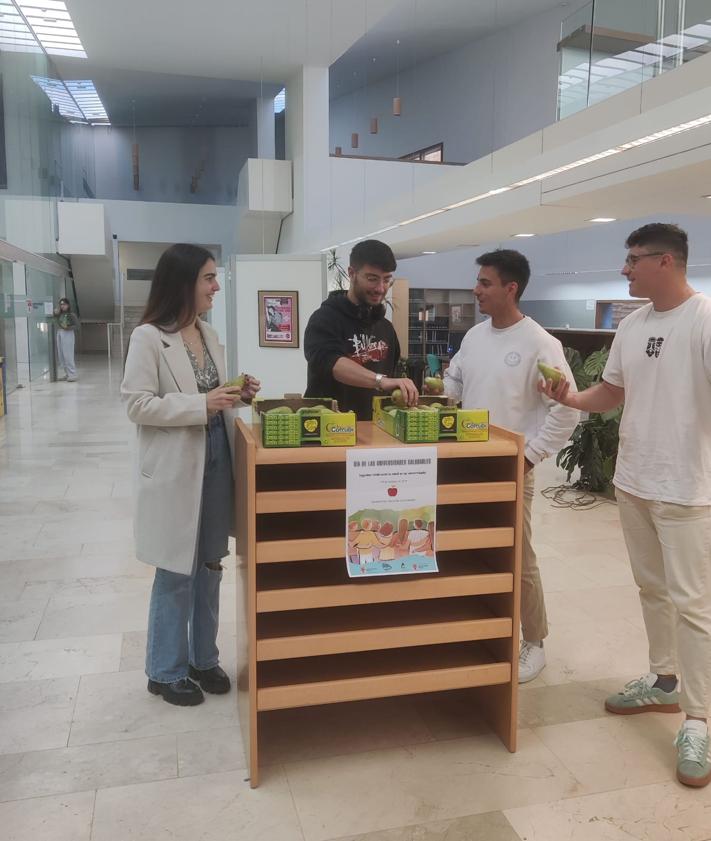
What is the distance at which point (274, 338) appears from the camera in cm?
930

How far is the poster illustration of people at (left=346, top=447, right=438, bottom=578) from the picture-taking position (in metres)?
2.30

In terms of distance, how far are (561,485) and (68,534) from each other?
3995mm

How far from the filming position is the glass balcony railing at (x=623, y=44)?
5.54m

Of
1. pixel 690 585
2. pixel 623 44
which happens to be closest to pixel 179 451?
pixel 690 585

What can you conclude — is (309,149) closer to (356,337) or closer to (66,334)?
(66,334)

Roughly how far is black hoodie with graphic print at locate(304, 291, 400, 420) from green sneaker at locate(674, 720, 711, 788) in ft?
5.29

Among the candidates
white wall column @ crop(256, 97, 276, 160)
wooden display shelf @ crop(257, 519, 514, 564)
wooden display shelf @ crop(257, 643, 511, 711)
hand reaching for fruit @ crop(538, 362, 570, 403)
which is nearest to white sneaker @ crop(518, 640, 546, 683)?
wooden display shelf @ crop(257, 643, 511, 711)

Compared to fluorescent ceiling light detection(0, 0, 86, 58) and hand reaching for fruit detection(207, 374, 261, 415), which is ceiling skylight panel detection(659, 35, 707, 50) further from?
fluorescent ceiling light detection(0, 0, 86, 58)

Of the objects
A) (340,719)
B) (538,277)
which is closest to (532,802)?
(340,719)

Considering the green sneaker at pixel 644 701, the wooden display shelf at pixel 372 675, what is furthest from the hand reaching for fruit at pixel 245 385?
the green sneaker at pixel 644 701

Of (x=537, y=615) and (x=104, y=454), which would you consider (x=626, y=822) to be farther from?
(x=104, y=454)

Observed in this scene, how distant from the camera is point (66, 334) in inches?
590

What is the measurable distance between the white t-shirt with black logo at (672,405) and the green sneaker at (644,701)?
31.3 inches

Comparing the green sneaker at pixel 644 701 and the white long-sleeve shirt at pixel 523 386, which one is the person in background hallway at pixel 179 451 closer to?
the white long-sleeve shirt at pixel 523 386
